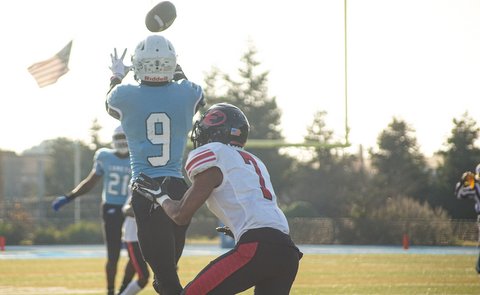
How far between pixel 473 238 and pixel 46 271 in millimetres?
17525

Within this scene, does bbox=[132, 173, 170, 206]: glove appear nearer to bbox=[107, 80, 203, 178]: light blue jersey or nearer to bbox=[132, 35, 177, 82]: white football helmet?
bbox=[107, 80, 203, 178]: light blue jersey

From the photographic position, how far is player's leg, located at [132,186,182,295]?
6301 mm

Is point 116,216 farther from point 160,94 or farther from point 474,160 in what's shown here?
point 474,160

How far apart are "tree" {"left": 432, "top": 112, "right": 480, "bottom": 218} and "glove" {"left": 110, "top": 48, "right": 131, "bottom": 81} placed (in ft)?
103

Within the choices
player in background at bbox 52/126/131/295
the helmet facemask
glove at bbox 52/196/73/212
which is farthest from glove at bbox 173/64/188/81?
player in background at bbox 52/126/131/295

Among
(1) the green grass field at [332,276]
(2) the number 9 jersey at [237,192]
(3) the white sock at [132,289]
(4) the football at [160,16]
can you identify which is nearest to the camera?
(2) the number 9 jersey at [237,192]

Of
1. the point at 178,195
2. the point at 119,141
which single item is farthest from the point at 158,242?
the point at 119,141

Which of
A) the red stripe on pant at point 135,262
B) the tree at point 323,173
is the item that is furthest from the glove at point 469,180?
the tree at point 323,173

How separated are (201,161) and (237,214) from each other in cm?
37

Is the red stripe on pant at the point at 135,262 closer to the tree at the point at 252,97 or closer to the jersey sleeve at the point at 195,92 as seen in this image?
the jersey sleeve at the point at 195,92

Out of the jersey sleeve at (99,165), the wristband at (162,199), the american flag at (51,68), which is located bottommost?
the jersey sleeve at (99,165)

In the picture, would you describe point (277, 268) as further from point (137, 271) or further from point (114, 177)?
point (114, 177)

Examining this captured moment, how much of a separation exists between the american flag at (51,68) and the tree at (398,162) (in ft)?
96.9

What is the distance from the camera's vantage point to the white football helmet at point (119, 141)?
36.0 feet
